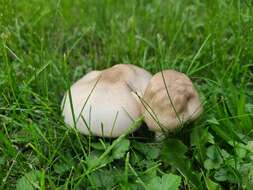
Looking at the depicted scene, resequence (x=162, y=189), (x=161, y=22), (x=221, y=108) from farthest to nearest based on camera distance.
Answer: (x=161, y=22) < (x=221, y=108) < (x=162, y=189)

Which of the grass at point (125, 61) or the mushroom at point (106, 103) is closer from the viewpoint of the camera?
the grass at point (125, 61)

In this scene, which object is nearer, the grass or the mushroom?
the grass

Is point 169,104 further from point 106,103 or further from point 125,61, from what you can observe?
point 125,61

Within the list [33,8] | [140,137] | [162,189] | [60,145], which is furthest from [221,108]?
[33,8]

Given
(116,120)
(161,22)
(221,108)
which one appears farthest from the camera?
(161,22)

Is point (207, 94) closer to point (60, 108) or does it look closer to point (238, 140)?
point (238, 140)
